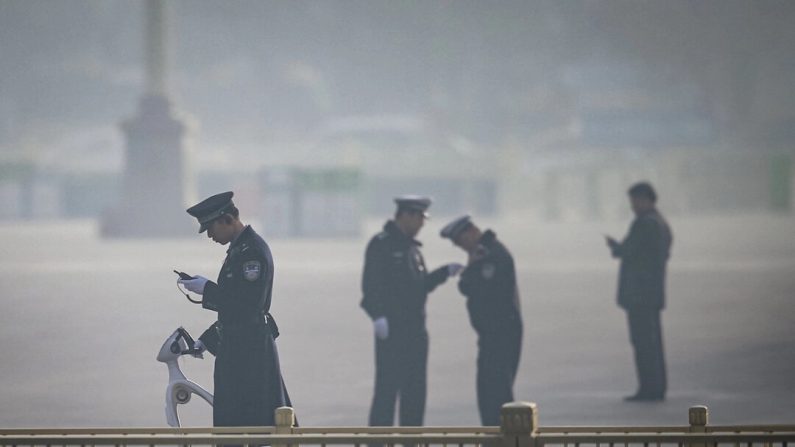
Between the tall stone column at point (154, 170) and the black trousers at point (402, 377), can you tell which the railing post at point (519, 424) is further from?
the tall stone column at point (154, 170)

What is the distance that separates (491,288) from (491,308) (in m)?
0.14

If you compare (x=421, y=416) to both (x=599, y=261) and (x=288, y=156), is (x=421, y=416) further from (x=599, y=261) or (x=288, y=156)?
(x=288, y=156)

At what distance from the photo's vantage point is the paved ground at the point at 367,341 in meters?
12.0

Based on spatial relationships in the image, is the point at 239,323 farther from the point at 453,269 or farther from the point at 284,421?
the point at 453,269

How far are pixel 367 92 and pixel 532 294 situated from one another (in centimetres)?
8893

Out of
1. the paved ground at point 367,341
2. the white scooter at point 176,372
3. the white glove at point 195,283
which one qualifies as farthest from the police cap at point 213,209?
the paved ground at point 367,341

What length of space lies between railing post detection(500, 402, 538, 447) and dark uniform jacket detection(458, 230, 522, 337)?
4520mm

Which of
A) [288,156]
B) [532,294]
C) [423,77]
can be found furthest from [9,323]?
[423,77]

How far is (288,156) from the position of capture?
96.9 m

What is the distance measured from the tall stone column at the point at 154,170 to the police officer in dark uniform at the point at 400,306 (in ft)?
125

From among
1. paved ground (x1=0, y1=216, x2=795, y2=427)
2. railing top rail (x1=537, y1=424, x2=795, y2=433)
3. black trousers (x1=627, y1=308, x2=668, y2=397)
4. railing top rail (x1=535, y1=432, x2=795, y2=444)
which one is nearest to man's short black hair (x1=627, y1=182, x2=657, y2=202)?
black trousers (x1=627, y1=308, x2=668, y2=397)

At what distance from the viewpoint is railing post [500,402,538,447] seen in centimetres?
510

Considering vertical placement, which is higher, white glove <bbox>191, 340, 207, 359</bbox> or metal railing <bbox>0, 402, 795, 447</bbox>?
white glove <bbox>191, 340, 207, 359</bbox>

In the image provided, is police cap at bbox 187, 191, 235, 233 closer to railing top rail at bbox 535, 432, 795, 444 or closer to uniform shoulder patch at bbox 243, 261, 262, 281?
uniform shoulder patch at bbox 243, 261, 262, 281
